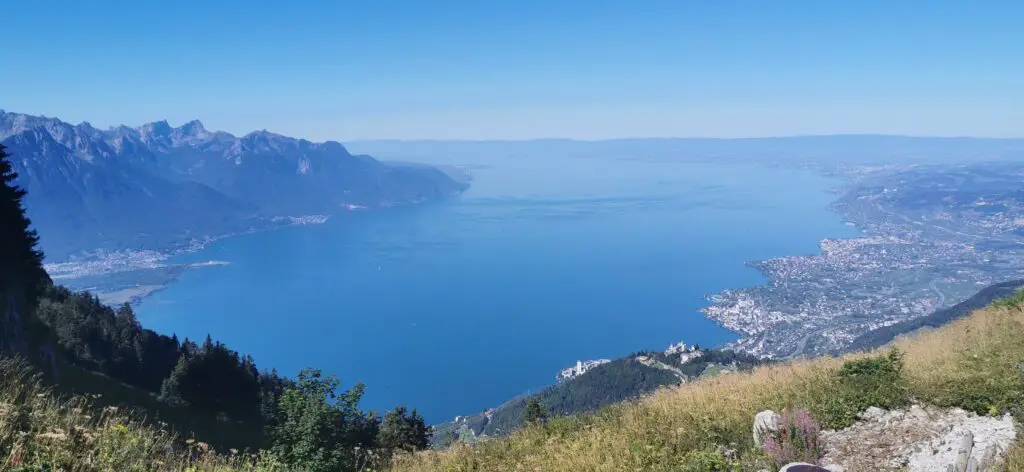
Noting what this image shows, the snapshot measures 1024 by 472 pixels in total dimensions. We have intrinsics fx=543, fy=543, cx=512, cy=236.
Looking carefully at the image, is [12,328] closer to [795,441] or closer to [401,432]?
[401,432]

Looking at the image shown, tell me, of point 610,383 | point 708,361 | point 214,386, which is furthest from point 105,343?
point 708,361

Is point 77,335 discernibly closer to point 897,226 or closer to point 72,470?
point 72,470

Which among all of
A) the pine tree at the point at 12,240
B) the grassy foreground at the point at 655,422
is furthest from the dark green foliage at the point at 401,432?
the pine tree at the point at 12,240

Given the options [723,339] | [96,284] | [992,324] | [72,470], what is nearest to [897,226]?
[723,339]

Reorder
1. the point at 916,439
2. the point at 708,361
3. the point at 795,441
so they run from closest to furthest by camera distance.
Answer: the point at 795,441, the point at 916,439, the point at 708,361

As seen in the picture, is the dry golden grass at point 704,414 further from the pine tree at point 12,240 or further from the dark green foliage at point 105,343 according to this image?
the dark green foliage at point 105,343

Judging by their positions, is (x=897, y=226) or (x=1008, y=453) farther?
(x=897, y=226)
